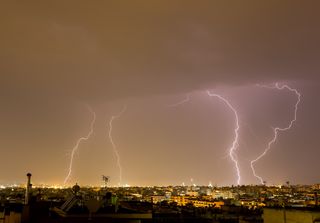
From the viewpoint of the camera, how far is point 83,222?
49.2ft

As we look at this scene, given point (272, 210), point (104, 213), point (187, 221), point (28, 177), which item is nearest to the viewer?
point (272, 210)

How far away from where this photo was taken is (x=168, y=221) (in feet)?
86.0

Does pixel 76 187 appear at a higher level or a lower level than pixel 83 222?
higher

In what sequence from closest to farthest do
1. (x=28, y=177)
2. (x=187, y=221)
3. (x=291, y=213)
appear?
1. (x=291, y=213)
2. (x=28, y=177)
3. (x=187, y=221)

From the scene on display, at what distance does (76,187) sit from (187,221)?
24.8ft

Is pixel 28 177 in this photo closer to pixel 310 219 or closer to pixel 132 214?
pixel 132 214

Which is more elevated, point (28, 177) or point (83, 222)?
point (28, 177)

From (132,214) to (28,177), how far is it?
20.0 ft

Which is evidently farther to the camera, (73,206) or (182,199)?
(182,199)

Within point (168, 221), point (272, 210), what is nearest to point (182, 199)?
point (168, 221)

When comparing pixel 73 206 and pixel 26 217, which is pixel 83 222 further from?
pixel 73 206

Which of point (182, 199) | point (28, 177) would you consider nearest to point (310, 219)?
point (28, 177)

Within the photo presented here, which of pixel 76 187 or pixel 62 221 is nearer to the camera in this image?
pixel 62 221

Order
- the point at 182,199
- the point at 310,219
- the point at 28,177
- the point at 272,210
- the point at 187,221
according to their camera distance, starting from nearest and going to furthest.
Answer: the point at 310,219
the point at 272,210
the point at 28,177
the point at 187,221
the point at 182,199
